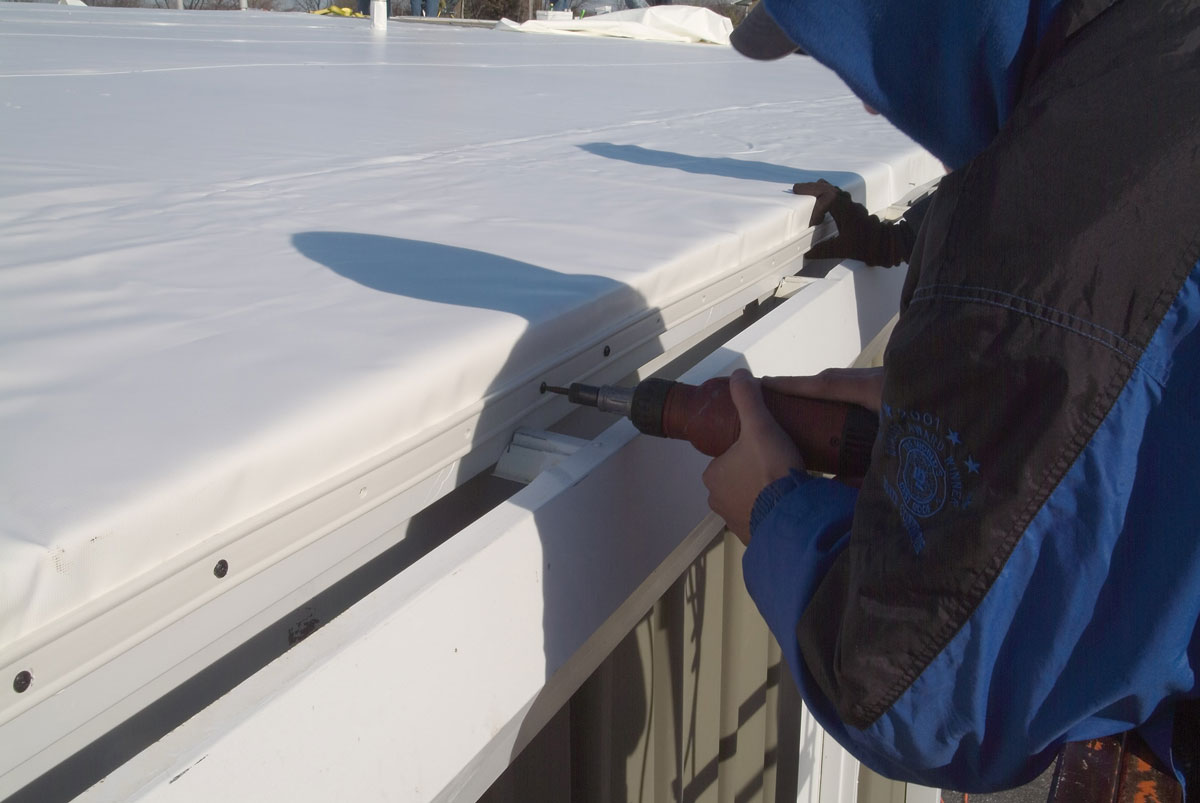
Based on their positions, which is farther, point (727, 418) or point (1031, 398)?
point (727, 418)

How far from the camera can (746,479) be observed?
961mm

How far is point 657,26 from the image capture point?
7.79 meters

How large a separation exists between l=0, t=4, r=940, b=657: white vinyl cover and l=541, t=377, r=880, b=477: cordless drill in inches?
5.1

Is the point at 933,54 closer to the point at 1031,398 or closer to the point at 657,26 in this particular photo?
the point at 1031,398

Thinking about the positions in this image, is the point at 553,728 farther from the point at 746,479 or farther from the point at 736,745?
the point at 736,745

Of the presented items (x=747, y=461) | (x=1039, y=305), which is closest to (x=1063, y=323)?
(x=1039, y=305)

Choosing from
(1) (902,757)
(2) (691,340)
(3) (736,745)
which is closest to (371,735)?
(1) (902,757)

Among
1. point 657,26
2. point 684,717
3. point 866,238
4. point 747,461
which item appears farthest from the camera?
point 657,26

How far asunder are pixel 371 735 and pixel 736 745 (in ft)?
4.04

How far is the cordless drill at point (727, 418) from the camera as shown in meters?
1.02

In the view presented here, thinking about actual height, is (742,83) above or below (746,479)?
above

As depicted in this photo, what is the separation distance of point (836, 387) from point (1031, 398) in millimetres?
467

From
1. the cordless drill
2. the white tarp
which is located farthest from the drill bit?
the white tarp

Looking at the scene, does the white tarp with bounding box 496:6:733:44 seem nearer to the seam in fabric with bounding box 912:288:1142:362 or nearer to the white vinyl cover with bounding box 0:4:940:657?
the white vinyl cover with bounding box 0:4:940:657
